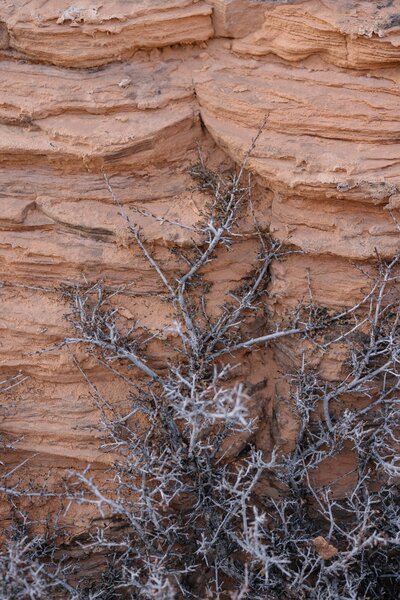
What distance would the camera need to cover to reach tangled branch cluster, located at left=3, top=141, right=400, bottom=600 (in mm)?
3270

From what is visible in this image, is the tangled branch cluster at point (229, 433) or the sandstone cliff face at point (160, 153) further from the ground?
the sandstone cliff face at point (160, 153)

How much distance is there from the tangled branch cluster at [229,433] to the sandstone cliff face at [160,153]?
Answer: 110mm

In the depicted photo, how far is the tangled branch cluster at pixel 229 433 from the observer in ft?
10.7

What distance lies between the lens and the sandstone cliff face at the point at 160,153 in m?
3.31

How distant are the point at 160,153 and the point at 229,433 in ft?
5.03

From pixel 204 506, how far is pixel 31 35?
8.38 ft

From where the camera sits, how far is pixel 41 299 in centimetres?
361

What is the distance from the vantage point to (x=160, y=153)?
3.55m

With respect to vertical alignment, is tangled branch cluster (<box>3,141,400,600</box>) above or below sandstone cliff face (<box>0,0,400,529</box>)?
below

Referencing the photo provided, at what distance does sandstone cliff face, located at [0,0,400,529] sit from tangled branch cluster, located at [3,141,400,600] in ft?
0.36

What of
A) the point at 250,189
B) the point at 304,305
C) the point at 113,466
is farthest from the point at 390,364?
the point at 113,466

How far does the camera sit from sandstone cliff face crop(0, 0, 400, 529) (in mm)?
3314

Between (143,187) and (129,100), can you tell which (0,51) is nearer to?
(129,100)

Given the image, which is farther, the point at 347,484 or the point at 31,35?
the point at 347,484
